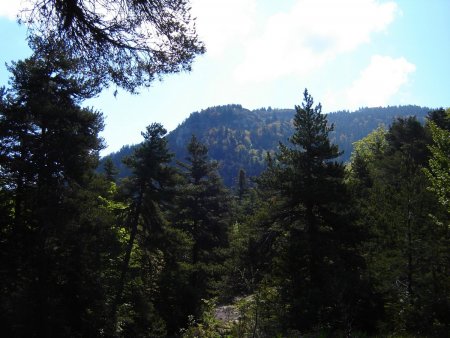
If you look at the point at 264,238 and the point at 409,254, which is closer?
the point at 409,254

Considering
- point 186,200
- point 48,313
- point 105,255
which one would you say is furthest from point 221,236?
point 48,313

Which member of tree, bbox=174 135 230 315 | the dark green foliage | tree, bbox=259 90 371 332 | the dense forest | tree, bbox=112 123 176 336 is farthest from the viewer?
tree, bbox=174 135 230 315

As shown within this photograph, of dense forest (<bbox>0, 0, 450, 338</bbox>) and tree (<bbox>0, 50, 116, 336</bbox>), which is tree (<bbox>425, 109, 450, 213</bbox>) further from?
tree (<bbox>0, 50, 116, 336</bbox>)

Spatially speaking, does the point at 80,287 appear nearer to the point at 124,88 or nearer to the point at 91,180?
the point at 91,180

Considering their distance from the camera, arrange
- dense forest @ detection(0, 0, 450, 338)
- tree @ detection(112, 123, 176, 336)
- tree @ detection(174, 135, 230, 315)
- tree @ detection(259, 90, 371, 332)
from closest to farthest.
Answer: dense forest @ detection(0, 0, 450, 338) → tree @ detection(259, 90, 371, 332) → tree @ detection(112, 123, 176, 336) → tree @ detection(174, 135, 230, 315)

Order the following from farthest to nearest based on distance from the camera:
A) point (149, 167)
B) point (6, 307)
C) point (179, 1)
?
point (149, 167) < point (6, 307) < point (179, 1)

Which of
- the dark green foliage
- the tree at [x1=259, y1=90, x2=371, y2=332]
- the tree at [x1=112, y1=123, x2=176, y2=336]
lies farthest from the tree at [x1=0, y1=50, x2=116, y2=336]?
the dark green foliage

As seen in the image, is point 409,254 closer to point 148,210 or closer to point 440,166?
point 440,166

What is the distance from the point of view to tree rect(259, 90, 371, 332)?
49.3ft

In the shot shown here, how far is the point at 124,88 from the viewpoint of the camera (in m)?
7.84

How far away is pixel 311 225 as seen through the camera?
55.6 ft

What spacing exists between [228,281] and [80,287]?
21.8 feet

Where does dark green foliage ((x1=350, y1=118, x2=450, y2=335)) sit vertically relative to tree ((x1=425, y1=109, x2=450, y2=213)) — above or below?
below

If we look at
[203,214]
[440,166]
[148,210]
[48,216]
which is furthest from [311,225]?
[203,214]
